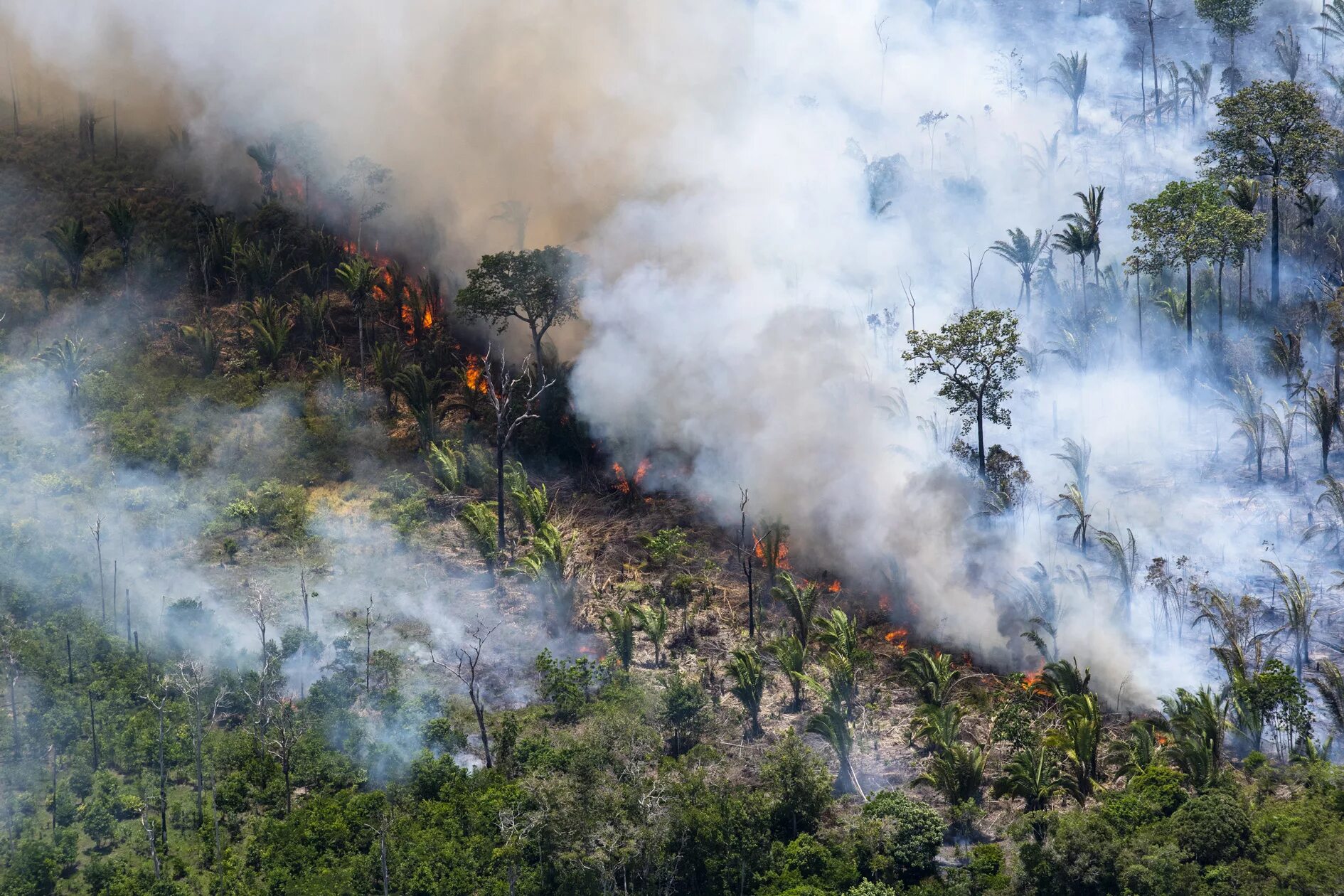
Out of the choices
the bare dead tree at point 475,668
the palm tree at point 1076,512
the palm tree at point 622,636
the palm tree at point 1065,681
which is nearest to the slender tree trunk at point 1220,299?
the palm tree at point 1076,512

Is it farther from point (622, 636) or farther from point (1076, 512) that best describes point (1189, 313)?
point (622, 636)

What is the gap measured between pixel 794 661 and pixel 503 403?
13.4 m

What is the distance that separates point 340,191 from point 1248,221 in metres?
33.5

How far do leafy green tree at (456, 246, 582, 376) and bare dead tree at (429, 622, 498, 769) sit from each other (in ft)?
35.5

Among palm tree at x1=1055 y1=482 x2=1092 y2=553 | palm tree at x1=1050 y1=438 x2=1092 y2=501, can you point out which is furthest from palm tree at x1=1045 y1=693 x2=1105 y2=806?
palm tree at x1=1050 y1=438 x2=1092 y2=501

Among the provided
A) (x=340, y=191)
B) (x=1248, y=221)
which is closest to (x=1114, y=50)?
(x=1248, y=221)

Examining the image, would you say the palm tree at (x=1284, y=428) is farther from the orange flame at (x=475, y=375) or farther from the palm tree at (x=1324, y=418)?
the orange flame at (x=475, y=375)

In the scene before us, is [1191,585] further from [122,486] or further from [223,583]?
[122,486]

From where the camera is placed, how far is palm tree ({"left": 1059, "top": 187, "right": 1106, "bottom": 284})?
58.1 metres

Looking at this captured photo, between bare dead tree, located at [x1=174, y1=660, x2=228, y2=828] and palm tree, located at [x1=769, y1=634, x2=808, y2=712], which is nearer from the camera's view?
bare dead tree, located at [x1=174, y1=660, x2=228, y2=828]

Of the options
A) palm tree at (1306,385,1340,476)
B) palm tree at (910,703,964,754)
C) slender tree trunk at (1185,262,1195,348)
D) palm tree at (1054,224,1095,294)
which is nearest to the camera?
palm tree at (910,703,964,754)

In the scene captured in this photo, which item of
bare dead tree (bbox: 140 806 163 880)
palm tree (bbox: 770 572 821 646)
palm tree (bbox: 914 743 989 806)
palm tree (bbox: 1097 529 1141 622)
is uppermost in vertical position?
palm tree (bbox: 1097 529 1141 622)

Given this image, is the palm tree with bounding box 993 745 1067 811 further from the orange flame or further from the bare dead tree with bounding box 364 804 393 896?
the orange flame

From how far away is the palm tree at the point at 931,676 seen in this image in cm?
4466
